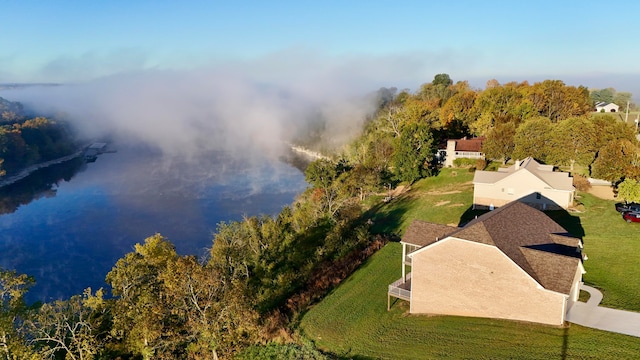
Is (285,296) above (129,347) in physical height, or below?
below

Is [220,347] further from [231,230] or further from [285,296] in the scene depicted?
[231,230]

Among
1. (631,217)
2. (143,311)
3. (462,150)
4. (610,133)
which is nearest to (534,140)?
(610,133)

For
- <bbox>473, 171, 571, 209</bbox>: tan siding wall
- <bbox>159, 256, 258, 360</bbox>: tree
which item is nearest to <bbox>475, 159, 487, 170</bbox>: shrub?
<bbox>473, 171, 571, 209</bbox>: tan siding wall

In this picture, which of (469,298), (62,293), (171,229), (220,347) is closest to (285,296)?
(220,347)

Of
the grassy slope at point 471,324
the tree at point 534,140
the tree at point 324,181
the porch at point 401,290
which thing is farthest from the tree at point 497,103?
the porch at point 401,290

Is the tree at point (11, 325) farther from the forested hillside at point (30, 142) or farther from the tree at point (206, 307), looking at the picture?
the forested hillside at point (30, 142)

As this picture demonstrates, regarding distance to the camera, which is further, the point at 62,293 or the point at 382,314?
the point at 62,293
